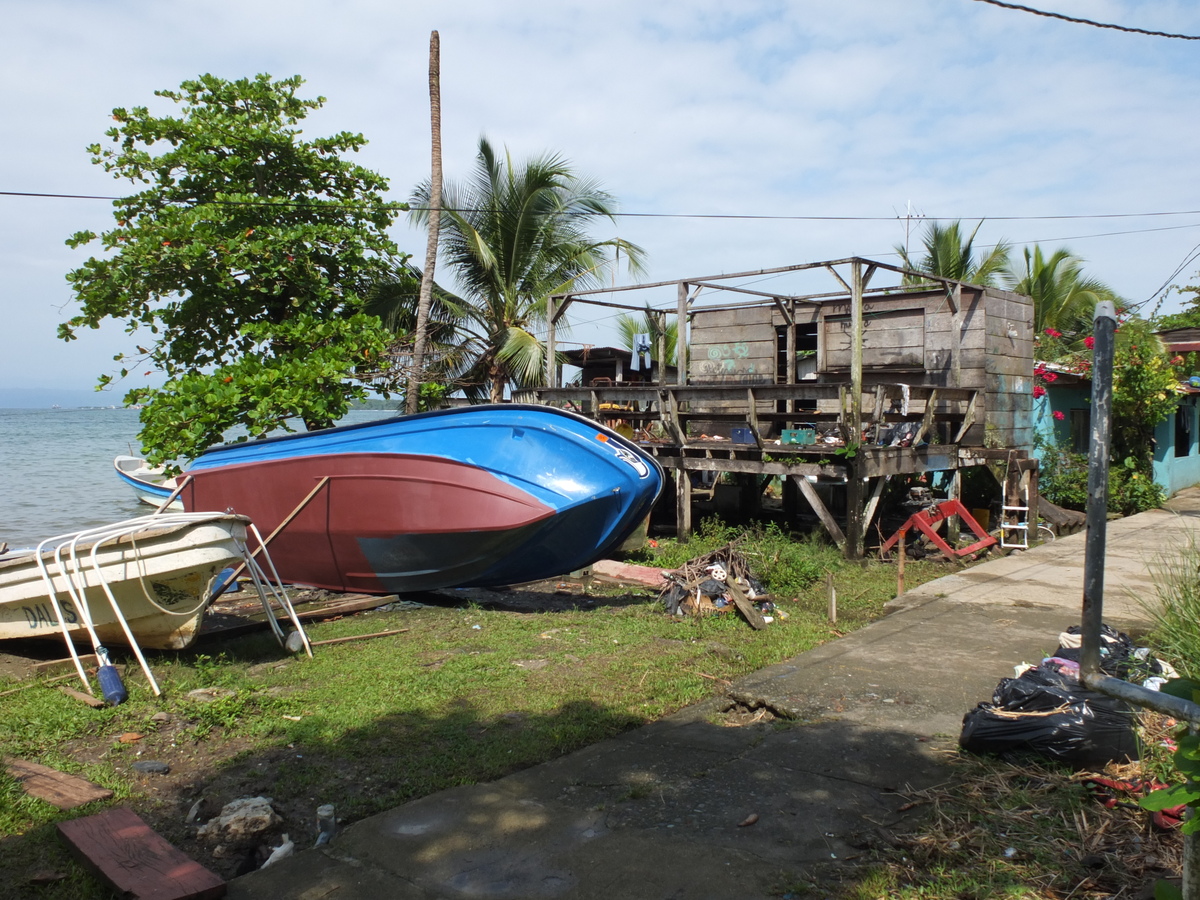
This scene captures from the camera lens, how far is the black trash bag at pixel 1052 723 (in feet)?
14.1

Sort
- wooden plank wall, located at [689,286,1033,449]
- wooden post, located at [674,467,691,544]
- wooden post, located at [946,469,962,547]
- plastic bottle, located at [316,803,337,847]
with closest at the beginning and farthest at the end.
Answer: plastic bottle, located at [316,803,337,847] < wooden post, located at [674,467,691,544] < wooden post, located at [946,469,962,547] < wooden plank wall, located at [689,286,1033,449]

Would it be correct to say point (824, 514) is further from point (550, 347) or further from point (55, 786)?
point (55, 786)

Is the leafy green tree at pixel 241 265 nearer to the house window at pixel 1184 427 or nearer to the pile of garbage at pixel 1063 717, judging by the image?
the pile of garbage at pixel 1063 717

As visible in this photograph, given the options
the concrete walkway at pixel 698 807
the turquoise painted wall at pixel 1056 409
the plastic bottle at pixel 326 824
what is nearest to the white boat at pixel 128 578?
the plastic bottle at pixel 326 824

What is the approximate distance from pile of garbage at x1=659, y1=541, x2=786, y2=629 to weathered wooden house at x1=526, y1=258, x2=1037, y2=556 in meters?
2.51

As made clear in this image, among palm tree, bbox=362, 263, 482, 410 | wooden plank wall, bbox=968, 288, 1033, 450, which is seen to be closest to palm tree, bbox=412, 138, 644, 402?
palm tree, bbox=362, 263, 482, 410

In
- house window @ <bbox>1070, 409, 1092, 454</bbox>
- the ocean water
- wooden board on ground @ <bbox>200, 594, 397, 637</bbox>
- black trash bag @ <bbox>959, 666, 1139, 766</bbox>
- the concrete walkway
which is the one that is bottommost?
the ocean water

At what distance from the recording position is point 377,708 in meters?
5.92

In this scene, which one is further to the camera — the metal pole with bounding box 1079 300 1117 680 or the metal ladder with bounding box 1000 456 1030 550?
the metal ladder with bounding box 1000 456 1030 550

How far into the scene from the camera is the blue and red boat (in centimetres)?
925

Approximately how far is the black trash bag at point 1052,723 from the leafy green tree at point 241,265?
10.2m

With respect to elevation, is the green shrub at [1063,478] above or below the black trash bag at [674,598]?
above

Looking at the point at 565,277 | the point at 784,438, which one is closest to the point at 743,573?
the point at 784,438

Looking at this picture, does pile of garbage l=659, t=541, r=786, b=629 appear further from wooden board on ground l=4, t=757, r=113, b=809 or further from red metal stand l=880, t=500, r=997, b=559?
wooden board on ground l=4, t=757, r=113, b=809
